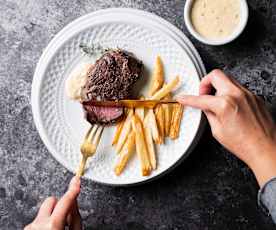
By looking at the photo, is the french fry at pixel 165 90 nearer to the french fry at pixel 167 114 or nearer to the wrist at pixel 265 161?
the french fry at pixel 167 114

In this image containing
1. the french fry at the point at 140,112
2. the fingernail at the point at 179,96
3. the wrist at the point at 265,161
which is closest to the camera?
the wrist at the point at 265,161

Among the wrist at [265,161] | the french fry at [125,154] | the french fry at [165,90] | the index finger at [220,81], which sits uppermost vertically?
the index finger at [220,81]

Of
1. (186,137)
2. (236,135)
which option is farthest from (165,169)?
(236,135)

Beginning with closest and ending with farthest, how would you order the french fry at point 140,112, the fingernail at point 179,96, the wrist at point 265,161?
1. the wrist at point 265,161
2. the fingernail at point 179,96
3. the french fry at point 140,112

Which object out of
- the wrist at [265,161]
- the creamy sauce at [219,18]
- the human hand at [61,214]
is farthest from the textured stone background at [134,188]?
the wrist at [265,161]

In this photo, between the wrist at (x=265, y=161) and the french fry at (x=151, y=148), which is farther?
the french fry at (x=151, y=148)
